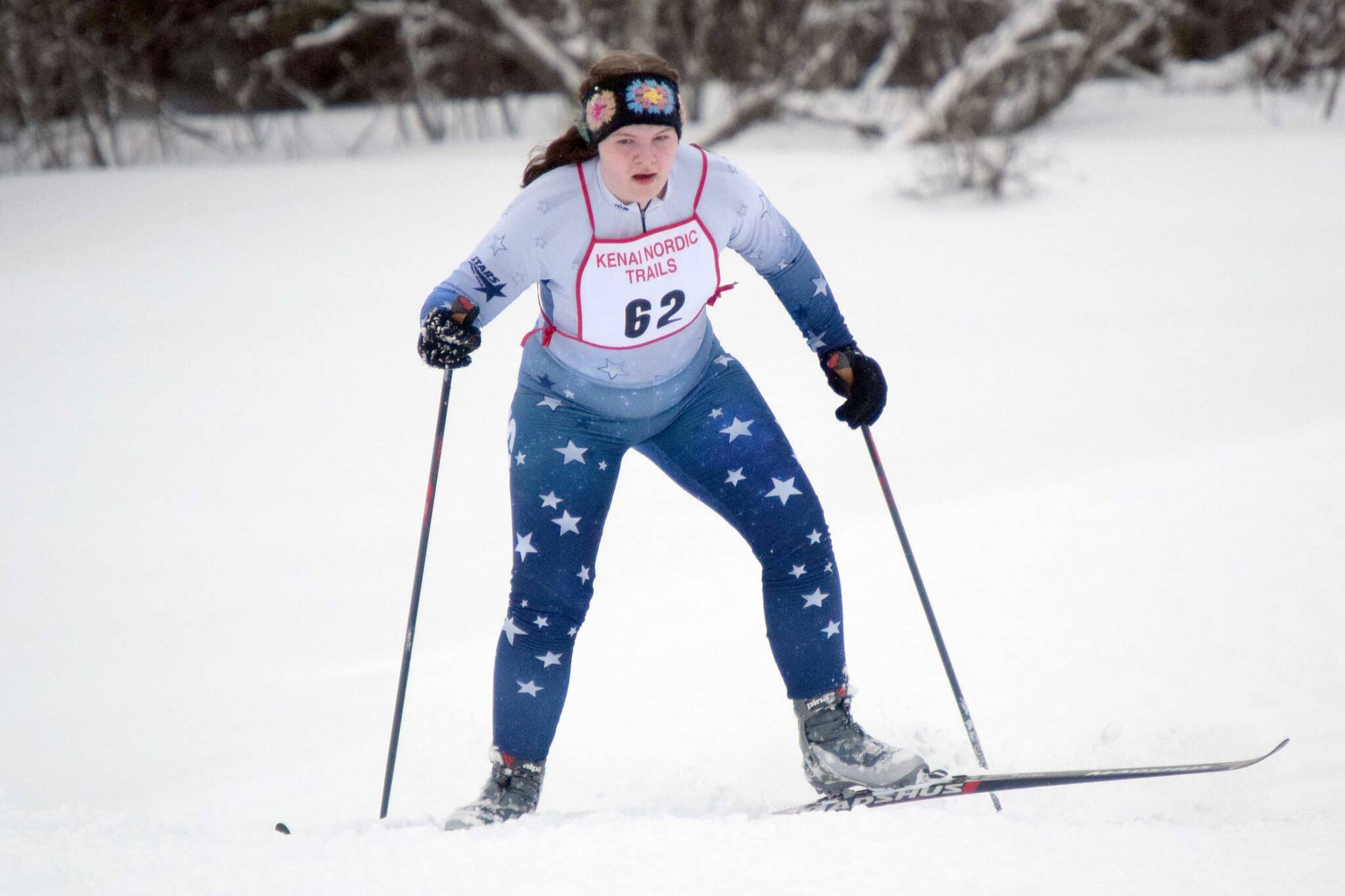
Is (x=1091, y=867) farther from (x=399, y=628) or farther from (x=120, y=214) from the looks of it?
(x=120, y=214)

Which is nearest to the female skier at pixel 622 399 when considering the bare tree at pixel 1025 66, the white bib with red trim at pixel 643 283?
the white bib with red trim at pixel 643 283

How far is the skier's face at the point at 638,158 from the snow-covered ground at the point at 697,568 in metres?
1.34

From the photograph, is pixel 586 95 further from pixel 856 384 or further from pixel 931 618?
pixel 931 618

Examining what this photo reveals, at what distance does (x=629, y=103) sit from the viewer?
7.66ft

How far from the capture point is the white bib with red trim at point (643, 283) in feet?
7.88

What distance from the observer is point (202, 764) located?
3.21m

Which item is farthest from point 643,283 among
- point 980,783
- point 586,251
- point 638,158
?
point 980,783

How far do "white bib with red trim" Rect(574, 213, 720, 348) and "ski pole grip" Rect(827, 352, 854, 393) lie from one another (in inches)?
16.2

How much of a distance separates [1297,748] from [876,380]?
61.6 inches

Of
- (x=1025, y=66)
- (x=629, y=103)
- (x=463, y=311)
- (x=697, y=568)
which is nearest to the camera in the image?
(x=629, y=103)

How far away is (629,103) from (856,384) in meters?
0.89

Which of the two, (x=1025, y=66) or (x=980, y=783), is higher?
(x=1025, y=66)

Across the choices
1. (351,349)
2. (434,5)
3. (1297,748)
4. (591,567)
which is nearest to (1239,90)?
(434,5)

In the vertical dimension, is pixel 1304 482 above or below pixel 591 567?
below
